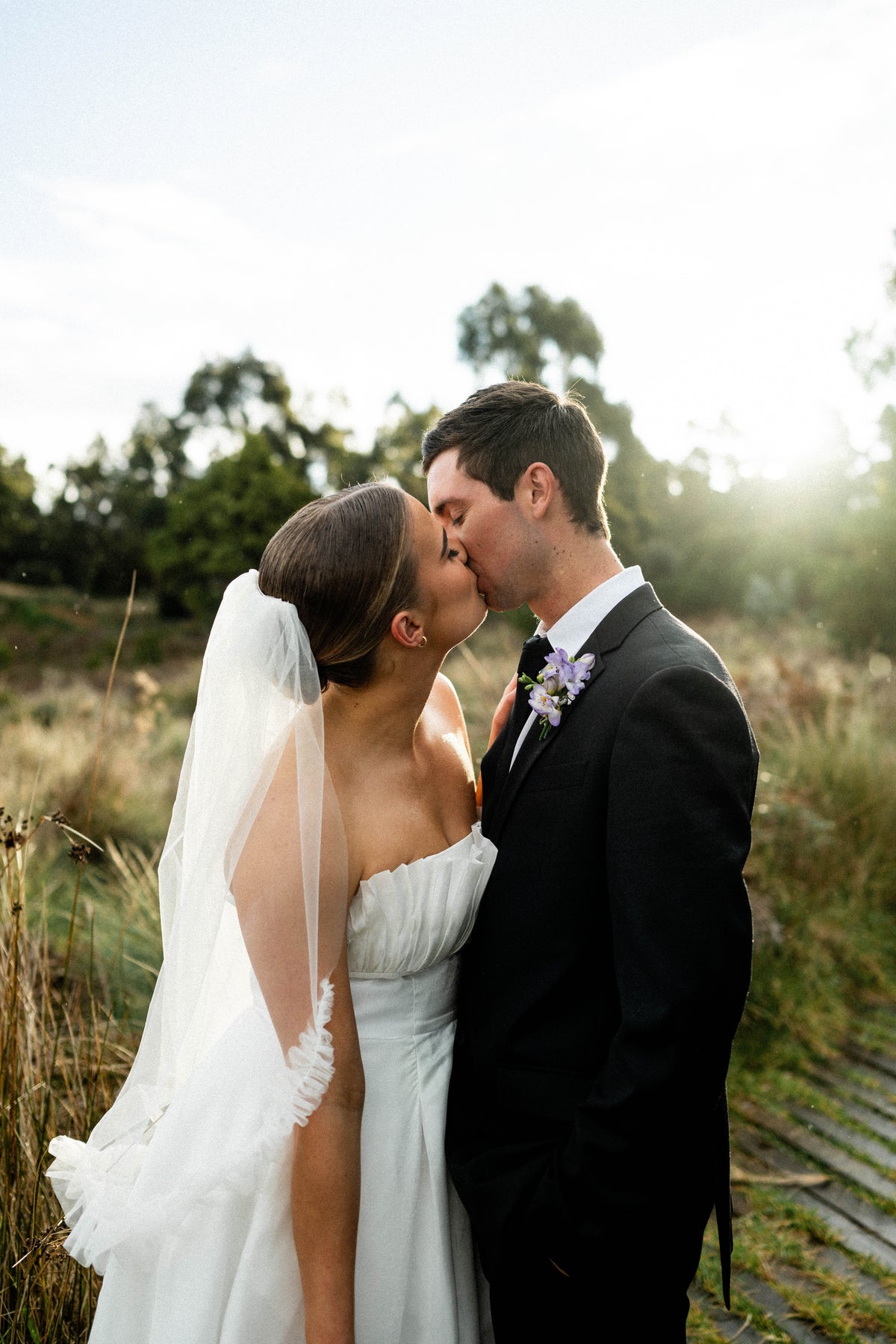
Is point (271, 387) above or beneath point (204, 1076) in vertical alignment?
above

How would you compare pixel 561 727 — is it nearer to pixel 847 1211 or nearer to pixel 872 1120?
pixel 847 1211

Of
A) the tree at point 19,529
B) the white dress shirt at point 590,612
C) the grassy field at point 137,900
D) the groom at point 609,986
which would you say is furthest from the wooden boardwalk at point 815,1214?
the tree at point 19,529

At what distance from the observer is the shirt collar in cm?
244

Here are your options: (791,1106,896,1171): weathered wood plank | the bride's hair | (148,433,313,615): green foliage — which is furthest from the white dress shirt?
(148,433,313,615): green foliage

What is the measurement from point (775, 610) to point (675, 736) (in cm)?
2014

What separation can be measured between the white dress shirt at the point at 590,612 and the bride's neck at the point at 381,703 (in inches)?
11.4

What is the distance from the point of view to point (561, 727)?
7.10 ft

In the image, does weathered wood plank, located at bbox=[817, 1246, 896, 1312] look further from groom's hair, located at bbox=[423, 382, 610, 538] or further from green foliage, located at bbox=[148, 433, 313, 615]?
green foliage, located at bbox=[148, 433, 313, 615]

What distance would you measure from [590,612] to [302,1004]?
1173 millimetres

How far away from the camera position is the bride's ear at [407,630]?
221cm

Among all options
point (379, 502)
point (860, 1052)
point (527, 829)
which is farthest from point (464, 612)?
point (860, 1052)

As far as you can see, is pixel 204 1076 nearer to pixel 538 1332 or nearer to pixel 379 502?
pixel 538 1332

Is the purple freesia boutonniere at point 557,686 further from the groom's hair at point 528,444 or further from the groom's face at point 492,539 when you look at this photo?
the groom's hair at point 528,444

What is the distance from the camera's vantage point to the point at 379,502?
2186 mm
